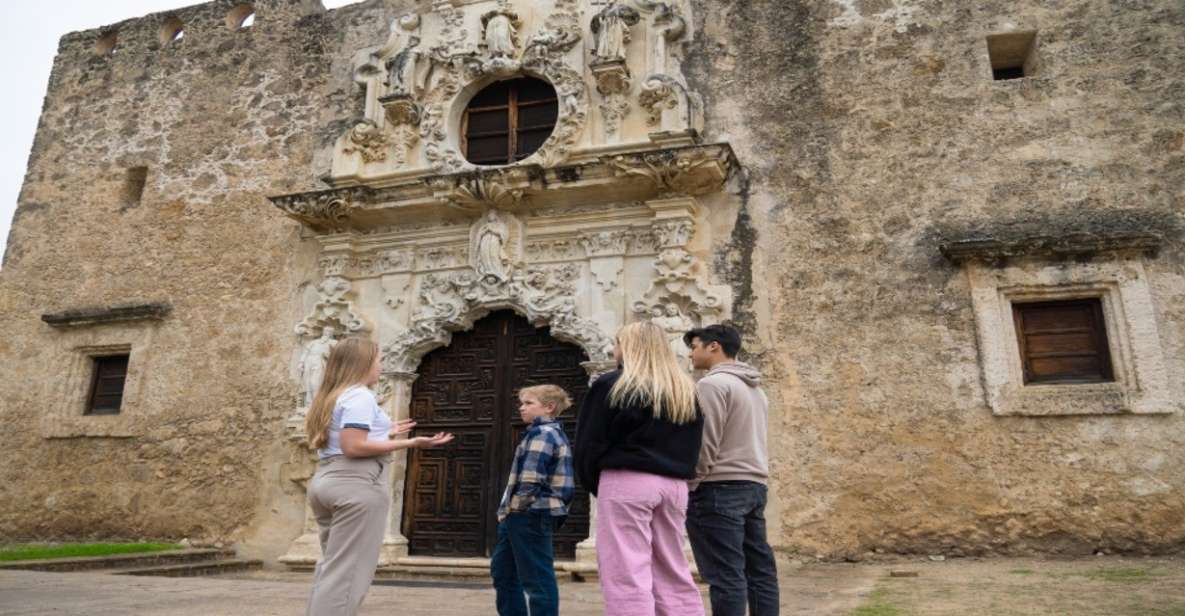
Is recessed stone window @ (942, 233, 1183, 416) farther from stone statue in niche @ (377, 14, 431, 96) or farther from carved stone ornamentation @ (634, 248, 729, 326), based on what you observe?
stone statue in niche @ (377, 14, 431, 96)

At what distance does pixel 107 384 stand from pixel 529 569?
755 cm

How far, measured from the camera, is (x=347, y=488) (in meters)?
2.91

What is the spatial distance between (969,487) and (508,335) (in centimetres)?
402

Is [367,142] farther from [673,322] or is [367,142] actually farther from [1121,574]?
[1121,574]

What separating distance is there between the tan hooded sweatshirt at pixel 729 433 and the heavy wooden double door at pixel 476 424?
3956 millimetres

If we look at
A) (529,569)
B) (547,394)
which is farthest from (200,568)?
(547,394)

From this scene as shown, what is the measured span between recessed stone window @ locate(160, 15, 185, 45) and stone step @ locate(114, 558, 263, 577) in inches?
252

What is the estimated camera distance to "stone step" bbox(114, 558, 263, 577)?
6.65 metres

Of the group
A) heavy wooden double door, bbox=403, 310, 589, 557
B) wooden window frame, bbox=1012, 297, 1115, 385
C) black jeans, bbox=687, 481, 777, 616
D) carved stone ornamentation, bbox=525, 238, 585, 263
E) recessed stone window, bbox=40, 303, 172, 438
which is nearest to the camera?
black jeans, bbox=687, 481, 777, 616

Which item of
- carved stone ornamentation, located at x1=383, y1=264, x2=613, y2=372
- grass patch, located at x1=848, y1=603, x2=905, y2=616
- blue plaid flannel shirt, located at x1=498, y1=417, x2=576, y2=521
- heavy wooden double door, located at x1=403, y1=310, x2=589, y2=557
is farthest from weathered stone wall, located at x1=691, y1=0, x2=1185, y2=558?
blue plaid flannel shirt, located at x1=498, y1=417, x2=576, y2=521

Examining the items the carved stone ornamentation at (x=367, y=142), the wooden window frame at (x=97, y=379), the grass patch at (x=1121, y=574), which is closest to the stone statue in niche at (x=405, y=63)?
the carved stone ornamentation at (x=367, y=142)

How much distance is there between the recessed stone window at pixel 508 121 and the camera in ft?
27.7

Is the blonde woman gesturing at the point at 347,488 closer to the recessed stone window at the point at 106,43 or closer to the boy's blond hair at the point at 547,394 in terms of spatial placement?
the boy's blond hair at the point at 547,394

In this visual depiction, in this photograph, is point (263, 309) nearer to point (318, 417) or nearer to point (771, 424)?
point (771, 424)
